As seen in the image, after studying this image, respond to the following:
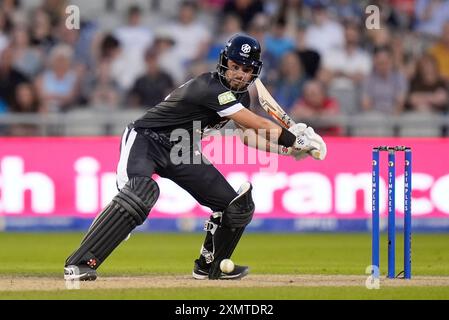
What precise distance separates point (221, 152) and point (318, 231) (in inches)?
65.1

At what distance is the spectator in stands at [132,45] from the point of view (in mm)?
15305

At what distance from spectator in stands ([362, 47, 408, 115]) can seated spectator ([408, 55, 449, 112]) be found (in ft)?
0.55

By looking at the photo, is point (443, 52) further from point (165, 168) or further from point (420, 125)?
point (165, 168)

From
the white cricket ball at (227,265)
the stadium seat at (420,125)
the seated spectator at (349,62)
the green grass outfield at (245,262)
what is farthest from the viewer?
the seated spectator at (349,62)

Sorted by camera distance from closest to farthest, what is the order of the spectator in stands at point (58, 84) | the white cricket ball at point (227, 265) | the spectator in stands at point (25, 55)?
the white cricket ball at point (227, 265) < the spectator in stands at point (58, 84) < the spectator in stands at point (25, 55)

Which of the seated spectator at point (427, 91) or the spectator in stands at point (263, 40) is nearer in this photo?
the spectator in stands at point (263, 40)

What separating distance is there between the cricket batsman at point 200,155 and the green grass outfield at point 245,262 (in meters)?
0.37

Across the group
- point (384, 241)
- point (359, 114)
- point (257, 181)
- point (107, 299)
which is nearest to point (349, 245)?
point (384, 241)

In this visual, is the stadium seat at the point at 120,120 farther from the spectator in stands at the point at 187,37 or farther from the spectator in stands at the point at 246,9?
the spectator in stands at the point at 246,9

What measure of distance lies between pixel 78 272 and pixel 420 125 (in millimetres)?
7586

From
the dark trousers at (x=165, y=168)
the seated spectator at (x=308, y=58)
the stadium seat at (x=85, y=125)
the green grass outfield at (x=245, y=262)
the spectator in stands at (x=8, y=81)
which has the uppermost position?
the seated spectator at (x=308, y=58)

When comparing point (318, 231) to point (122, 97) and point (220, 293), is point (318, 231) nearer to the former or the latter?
point (122, 97)

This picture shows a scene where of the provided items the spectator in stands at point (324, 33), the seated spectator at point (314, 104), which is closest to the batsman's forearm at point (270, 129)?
the seated spectator at point (314, 104)

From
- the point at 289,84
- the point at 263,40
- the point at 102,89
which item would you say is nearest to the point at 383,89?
the point at 289,84
